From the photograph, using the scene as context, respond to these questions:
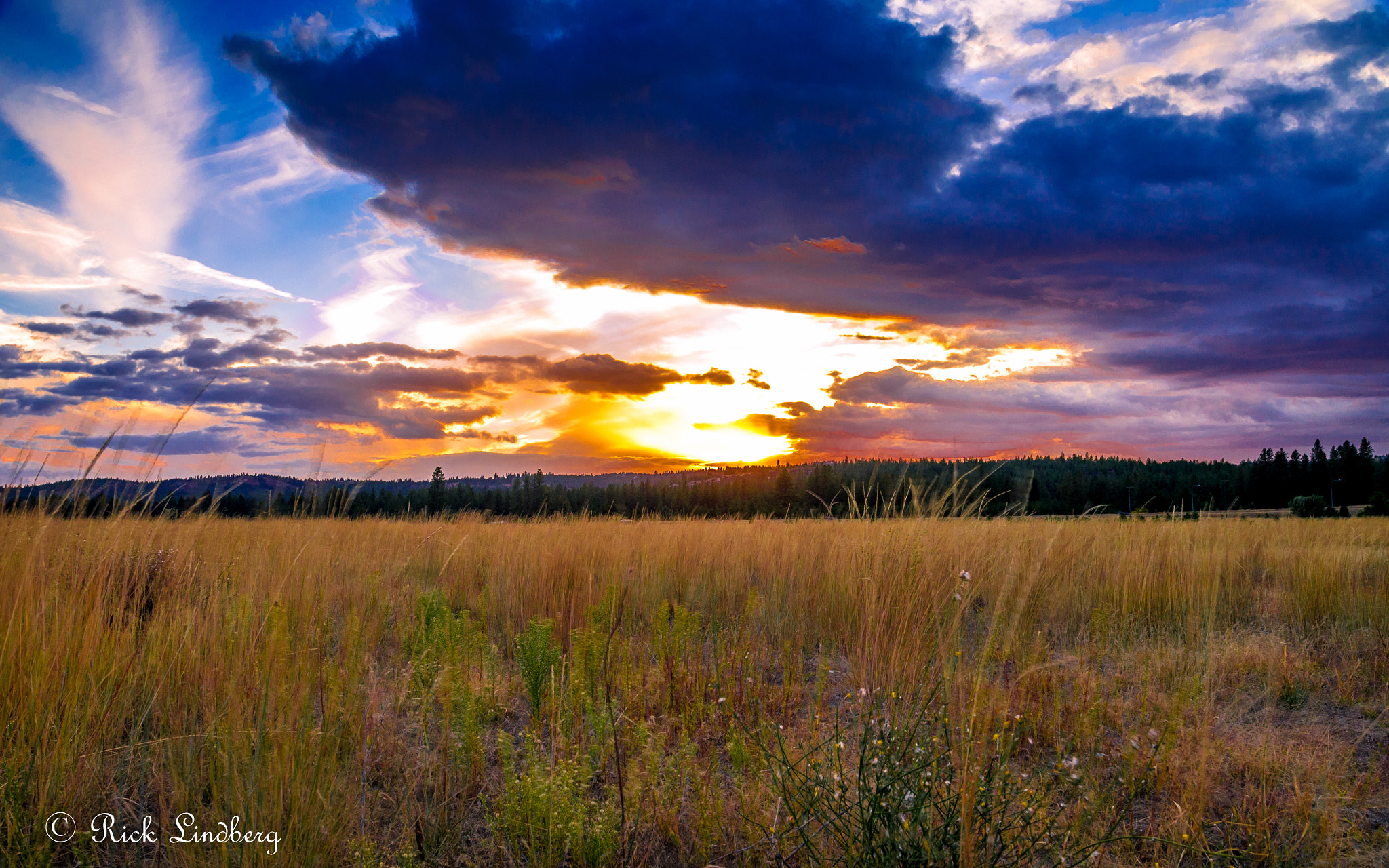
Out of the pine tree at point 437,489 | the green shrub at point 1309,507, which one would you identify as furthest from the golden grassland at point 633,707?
the green shrub at point 1309,507

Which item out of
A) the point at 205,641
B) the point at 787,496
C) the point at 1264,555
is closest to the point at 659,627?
the point at 205,641

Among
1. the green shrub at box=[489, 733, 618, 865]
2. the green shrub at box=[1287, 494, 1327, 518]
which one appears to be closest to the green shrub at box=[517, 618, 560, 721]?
the green shrub at box=[489, 733, 618, 865]

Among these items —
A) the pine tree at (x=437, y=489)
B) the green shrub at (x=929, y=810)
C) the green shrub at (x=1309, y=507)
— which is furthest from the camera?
the green shrub at (x=1309, y=507)

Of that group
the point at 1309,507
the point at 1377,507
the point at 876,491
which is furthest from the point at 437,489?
the point at 1377,507

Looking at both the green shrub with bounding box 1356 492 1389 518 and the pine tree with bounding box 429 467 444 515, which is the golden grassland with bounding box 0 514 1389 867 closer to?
the pine tree with bounding box 429 467 444 515

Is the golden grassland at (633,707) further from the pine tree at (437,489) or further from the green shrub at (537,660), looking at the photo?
the pine tree at (437,489)

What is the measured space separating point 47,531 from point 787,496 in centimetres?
3843

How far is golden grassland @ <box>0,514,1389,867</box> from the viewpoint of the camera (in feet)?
7.03

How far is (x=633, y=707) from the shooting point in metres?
3.34

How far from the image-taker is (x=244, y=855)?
187 centimetres

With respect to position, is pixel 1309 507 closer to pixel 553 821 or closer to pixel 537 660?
pixel 537 660

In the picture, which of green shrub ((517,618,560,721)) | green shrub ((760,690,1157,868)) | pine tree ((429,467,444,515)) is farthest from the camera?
pine tree ((429,467,444,515))

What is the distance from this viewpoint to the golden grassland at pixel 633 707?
2.14 m

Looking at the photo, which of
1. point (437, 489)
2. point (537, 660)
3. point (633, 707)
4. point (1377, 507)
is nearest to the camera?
point (537, 660)
